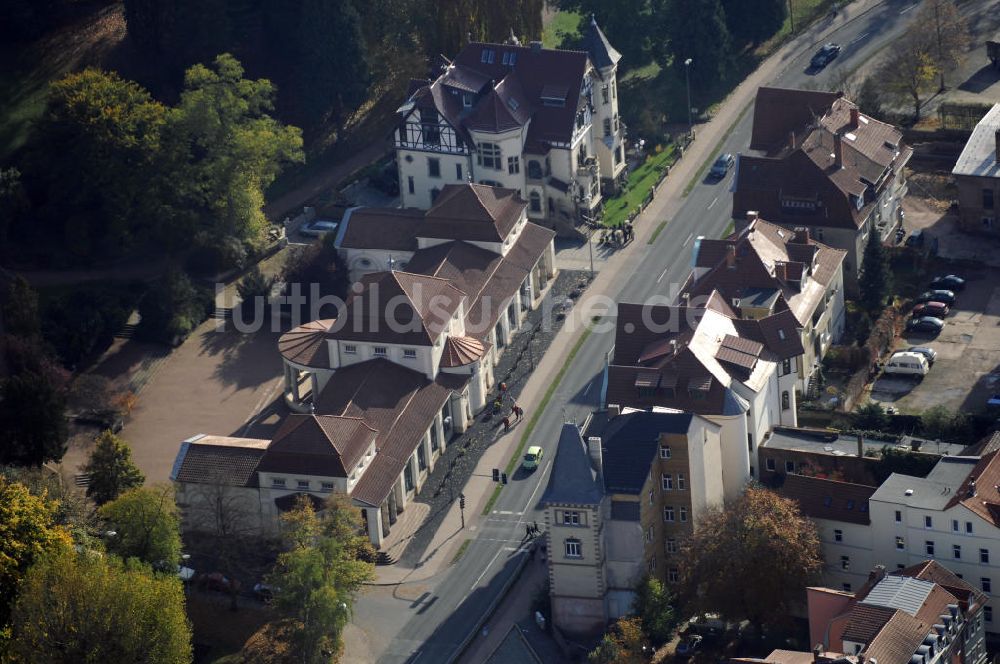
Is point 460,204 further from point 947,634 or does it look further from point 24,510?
point 947,634

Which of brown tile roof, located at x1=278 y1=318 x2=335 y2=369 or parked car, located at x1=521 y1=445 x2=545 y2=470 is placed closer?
parked car, located at x1=521 y1=445 x2=545 y2=470

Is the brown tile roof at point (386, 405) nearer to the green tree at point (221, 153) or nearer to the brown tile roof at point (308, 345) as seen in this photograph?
the brown tile roof at point (308, 345)

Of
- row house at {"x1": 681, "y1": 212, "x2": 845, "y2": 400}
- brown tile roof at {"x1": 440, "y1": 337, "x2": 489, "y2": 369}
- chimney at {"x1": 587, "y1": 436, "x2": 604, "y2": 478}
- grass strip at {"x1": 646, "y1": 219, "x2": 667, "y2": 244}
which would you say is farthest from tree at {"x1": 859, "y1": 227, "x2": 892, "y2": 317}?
chimney at {"x1": 587, "y1": 436, "x2": 604, "y2": 478}

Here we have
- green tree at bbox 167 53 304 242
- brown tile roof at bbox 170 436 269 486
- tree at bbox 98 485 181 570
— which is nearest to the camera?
tree at bbox 98 485 181 570

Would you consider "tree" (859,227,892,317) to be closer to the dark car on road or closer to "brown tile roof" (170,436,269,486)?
the dark car on road

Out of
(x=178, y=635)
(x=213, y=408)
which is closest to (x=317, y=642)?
(x=178, y=635)

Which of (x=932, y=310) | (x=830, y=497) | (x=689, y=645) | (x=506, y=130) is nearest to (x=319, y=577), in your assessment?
(x=689, y=645)

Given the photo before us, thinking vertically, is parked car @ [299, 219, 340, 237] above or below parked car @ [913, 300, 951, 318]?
above
